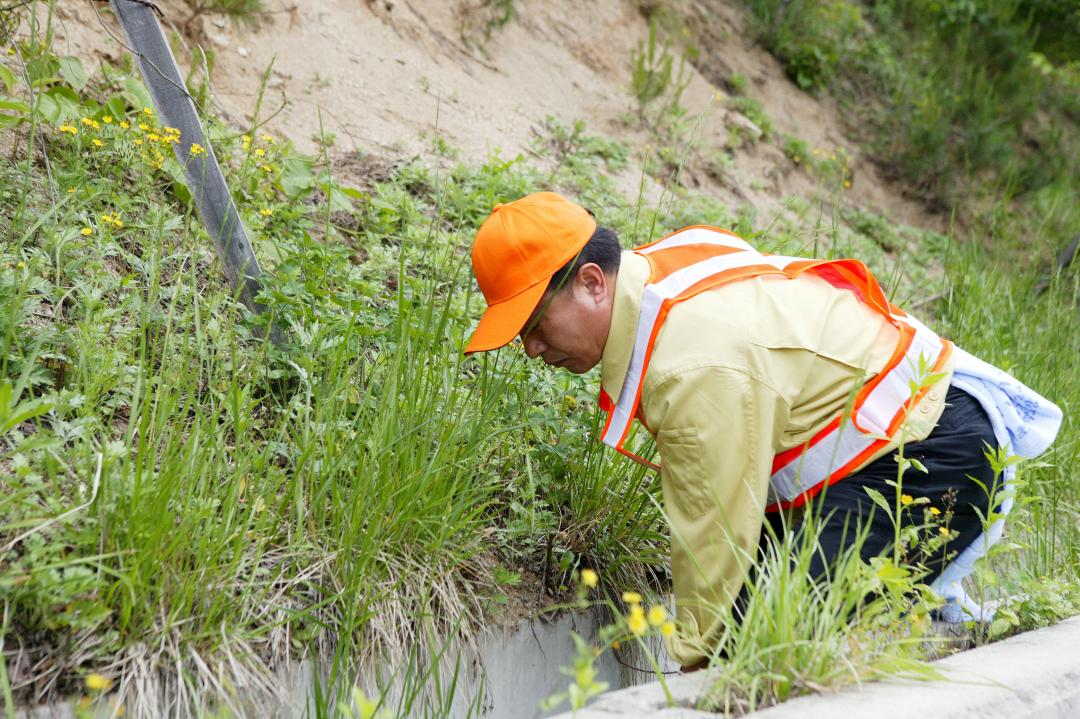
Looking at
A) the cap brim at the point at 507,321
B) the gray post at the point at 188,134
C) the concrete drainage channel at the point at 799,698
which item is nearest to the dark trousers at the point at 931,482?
the concrete drainage channel at the point at 799,698

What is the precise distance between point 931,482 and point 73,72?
345cm

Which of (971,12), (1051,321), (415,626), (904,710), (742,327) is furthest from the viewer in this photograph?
(971,12)

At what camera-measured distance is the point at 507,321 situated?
2504 mm

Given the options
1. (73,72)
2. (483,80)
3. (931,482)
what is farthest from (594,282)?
(483,80)

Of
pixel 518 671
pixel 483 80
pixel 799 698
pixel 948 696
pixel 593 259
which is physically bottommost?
pixel 518 671

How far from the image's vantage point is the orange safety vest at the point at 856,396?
2477 millimetres

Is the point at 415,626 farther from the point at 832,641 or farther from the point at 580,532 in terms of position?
the point at 832,641

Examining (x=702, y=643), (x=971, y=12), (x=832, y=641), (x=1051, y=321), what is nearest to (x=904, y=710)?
(x=832, y=641)

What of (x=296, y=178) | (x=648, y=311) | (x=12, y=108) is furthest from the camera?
(x=296, y=178)

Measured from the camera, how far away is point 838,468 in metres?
2.63

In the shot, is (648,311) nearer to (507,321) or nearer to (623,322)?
(623,322)

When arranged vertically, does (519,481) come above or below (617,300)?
below

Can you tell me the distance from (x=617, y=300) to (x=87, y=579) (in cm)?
138

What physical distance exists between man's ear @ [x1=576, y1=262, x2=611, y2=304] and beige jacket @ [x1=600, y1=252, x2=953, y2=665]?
46 millimetres
